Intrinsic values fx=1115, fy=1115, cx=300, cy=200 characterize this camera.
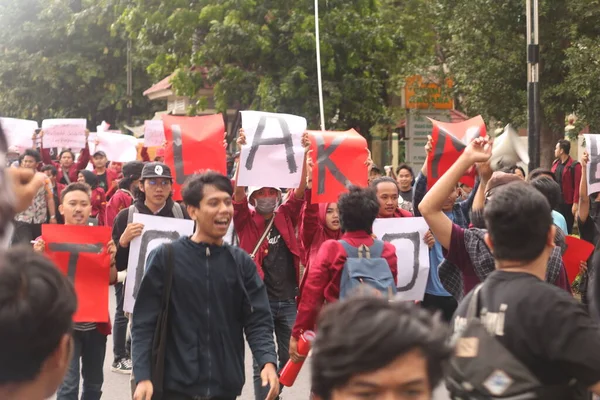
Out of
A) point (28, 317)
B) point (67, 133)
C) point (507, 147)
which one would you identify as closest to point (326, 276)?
point (28, 317)

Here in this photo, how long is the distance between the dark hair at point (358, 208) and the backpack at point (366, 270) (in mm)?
127

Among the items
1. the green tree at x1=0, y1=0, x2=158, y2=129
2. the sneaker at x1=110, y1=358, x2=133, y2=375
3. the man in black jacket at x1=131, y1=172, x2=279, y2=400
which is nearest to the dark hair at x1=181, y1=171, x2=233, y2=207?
the man in black jacket at x1=131, y1=172, x2=279, y2=400

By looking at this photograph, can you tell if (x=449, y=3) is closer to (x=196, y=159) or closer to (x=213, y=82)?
(x=213, y=82)

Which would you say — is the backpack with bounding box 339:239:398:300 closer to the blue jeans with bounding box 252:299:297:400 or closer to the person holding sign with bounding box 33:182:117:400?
the blue jeans with bounding box 252:299:297:400

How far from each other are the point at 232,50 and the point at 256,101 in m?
1.23

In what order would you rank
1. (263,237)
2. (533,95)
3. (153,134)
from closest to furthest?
(263,237)
(533,95)
(153,134)

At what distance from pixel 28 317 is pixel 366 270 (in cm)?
434

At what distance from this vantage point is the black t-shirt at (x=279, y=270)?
311 inches

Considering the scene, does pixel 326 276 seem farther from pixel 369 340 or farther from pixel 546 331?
pixel 369 340

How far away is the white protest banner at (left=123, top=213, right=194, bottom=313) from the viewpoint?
7.62 metres

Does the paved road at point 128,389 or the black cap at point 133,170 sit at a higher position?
the black cap at point 133,170

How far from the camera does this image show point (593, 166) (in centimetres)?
1034

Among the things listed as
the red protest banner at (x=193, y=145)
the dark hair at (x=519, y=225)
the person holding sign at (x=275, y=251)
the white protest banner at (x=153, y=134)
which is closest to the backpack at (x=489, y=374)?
the dark hair at (x=519, y=225)

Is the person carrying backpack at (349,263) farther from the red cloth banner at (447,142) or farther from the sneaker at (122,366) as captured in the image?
the sneaker at (122,366)
